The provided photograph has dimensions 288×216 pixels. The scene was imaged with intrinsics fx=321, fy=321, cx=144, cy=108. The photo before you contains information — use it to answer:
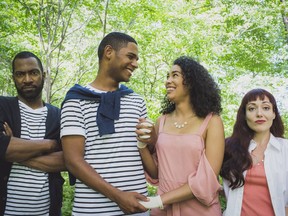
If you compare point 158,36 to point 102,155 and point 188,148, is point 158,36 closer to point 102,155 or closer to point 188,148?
point 188,148

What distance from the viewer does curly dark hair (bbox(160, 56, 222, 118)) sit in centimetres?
266

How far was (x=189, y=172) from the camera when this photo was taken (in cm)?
247

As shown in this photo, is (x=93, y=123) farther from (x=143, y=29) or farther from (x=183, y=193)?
(x=143, y=29)

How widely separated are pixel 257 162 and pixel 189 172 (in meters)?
Answer: 0.62

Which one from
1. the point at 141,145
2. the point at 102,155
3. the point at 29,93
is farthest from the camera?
the point at 29,93

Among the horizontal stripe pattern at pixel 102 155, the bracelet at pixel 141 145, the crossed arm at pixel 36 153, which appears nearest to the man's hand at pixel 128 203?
the horizontal stripe pattern at pixel 102 155

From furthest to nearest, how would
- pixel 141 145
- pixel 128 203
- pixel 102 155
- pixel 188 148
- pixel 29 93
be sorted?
pixel 29 93 → pixel 188 148 → pixel 141 145 → pixel 102 155 → pixel 128 203

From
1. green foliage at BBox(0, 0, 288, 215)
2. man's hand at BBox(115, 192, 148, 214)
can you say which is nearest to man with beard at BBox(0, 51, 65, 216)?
man's hand at BBox(115, 192, 148, 214)

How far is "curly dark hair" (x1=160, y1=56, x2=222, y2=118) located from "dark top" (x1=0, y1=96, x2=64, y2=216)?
1154 mm

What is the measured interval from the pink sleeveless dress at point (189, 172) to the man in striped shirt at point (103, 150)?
0.88 feet

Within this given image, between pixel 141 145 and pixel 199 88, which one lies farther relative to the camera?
pixel 199 88

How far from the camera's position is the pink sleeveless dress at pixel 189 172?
2371 millimetres

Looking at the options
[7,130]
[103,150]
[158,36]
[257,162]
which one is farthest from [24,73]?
[158,36]

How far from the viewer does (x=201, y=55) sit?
8.63 metres
